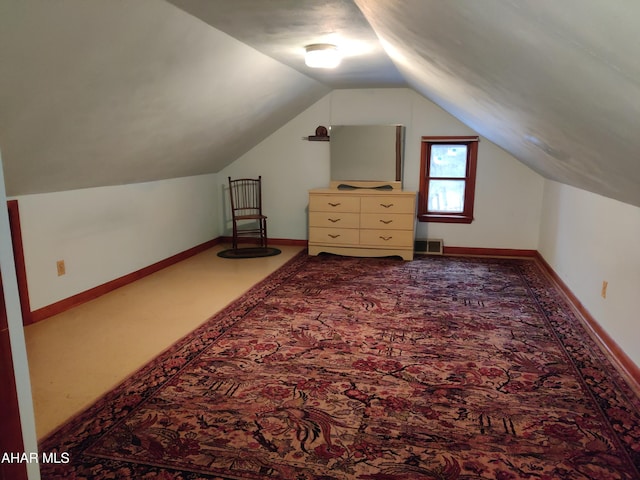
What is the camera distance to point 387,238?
18.3ft

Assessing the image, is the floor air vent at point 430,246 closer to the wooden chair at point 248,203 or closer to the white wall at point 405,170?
the white wall at point 405,170

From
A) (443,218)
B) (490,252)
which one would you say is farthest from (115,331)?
(490,252)

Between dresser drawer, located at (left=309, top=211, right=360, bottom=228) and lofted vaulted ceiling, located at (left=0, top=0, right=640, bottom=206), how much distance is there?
164 centimetres

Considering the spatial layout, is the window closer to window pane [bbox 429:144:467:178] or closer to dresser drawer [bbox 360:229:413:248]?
window pane [bbox 429:144:467:178]

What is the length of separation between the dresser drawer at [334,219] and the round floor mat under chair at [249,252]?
641 mm

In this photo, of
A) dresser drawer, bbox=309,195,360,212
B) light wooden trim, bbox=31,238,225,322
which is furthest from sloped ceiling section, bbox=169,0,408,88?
light wooden trim, bbox=31,238,225,322

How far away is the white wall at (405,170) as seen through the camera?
5.71 metres

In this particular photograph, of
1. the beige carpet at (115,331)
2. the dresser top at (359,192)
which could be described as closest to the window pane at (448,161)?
the dresser top at (359,192)

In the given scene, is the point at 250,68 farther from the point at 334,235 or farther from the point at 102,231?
the point at 334,235

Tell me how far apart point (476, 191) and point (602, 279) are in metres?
2.65

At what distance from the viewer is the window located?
19.0ft

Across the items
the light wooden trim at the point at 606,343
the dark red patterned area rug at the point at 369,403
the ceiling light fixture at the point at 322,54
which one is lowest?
the dark red patterned area rug at the point at 369,403

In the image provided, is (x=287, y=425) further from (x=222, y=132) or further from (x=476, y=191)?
(x=476, y=191)

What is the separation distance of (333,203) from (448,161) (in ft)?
5.13
